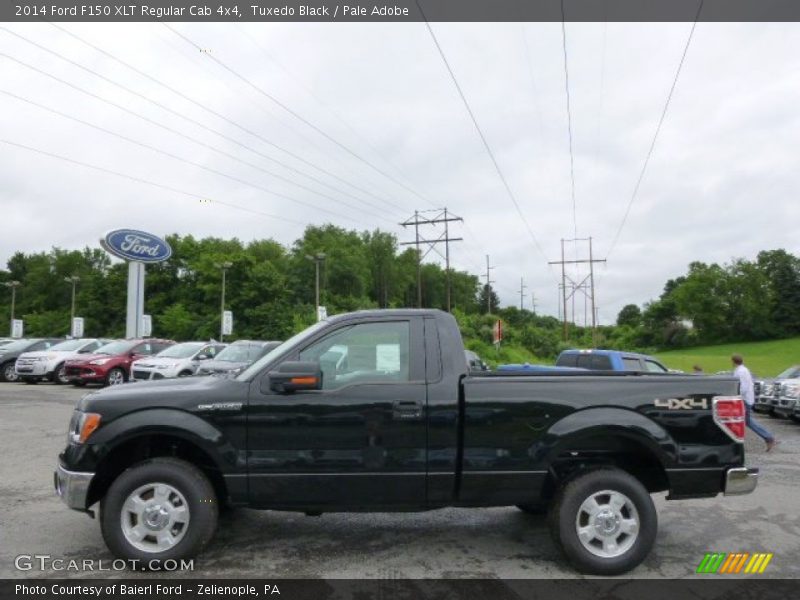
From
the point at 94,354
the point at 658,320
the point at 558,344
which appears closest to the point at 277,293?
the point at 558,344

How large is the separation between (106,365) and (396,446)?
681 inches

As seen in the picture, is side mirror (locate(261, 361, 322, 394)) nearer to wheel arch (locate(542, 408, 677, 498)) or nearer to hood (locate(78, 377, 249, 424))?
hood (locate(78, 377, 249, 424))

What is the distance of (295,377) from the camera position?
4445 millimetres

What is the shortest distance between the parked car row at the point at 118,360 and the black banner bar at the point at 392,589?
1193 cm

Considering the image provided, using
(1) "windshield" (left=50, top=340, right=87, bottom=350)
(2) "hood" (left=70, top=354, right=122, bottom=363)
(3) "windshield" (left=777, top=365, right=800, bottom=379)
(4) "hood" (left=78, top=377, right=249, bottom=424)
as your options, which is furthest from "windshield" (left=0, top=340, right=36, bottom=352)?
(3) "windshield" (left=777, top=365, right=800, bottom=379)

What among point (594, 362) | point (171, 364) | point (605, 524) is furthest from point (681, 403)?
point (171, 364)

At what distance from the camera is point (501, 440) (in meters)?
4.55

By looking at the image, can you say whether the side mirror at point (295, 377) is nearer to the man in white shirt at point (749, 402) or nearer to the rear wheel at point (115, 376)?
the man in white shirt at point (749, 402)

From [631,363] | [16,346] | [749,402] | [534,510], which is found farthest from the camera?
[16,346]

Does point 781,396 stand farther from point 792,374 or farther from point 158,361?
point 158,361

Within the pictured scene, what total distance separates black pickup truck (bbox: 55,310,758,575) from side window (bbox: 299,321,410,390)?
0.02 m

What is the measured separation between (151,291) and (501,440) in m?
82.1

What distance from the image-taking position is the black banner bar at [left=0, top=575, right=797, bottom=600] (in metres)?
4.08

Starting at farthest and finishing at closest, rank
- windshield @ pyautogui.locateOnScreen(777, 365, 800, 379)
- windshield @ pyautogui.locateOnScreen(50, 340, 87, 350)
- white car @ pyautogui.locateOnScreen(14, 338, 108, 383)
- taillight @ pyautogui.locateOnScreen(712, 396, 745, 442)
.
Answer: windshield @ pyautogui.locateOnScreen(50, 340, 87, 350) → white car @ pyautogui.locateOnScreen(14, 338, 108, 383) → windshield @ pyautogui.locateOnScreen(777, 365, 800, 379) → taillight @ pyautogui.locateOnScreen(712, 396, 745, 442)
